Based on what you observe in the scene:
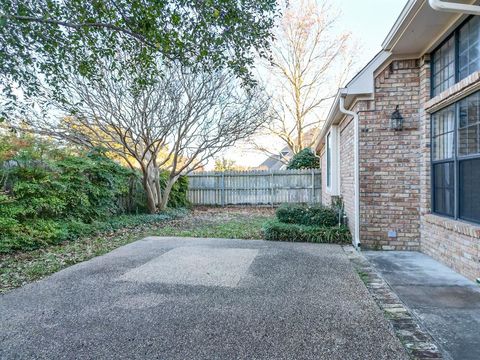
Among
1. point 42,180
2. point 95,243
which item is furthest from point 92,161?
point 95,243

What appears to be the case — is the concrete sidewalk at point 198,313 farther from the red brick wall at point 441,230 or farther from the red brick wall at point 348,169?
the red brick wall at point 348,169

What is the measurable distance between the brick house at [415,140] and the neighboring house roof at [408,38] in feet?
0.04

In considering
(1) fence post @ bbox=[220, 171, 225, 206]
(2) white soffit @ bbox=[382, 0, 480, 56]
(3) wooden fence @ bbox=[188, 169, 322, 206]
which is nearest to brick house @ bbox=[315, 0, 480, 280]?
(2) white soffit @ bbox=[382, 0, 480, 56]

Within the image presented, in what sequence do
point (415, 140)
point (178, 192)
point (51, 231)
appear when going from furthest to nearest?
point (178, 192) < point (51, 231) < point (415, 140)

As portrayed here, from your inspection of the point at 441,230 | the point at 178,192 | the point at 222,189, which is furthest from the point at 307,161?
the point at 441,230

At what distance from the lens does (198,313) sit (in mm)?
3279

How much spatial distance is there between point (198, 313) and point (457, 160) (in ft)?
13.0

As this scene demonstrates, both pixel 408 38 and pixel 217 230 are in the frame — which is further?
pixel 217 230

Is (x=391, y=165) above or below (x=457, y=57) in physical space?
below

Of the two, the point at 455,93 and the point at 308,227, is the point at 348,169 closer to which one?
the point at 308,227

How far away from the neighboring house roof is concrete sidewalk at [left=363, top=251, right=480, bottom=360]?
2957 mm

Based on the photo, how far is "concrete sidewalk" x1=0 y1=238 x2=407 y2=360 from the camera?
102 inches

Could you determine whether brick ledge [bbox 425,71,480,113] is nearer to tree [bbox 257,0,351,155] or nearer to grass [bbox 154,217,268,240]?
grass [bbox 154,217,268,240]

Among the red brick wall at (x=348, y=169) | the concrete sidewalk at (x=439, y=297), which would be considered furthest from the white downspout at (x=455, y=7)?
the concrete sidewalk at (x=439, y=297)
